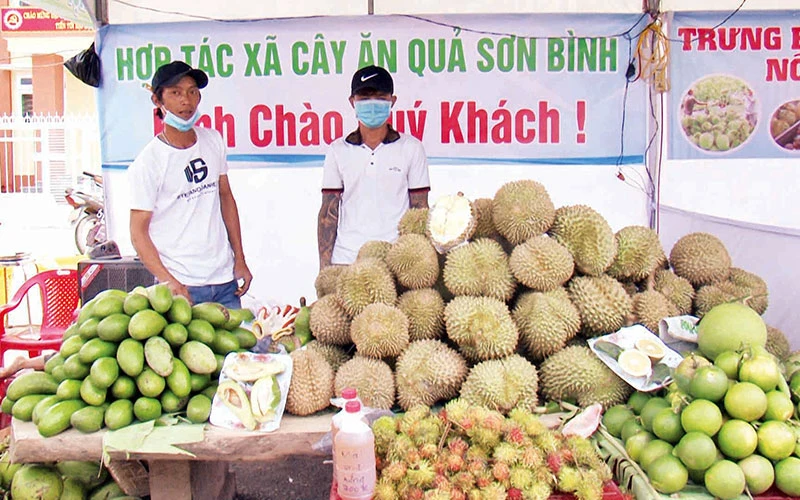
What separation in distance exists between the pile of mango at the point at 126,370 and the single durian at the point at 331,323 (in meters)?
0.31

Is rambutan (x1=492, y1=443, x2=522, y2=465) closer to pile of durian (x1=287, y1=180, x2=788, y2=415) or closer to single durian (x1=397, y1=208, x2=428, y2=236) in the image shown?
pile of durian (x1=287, y1=180, x2=788, y2=415)

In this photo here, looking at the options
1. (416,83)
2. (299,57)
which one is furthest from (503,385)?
(299,57)

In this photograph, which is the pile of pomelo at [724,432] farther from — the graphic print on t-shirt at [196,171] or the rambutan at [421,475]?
the graphic print on t-shirt at [196,171]

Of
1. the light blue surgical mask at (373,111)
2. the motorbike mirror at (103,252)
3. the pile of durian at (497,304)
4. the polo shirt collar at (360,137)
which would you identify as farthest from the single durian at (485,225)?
the motorbike mirror at (103,252)

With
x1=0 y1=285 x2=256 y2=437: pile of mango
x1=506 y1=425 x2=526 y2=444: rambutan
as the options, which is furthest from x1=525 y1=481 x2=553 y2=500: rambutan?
x1=0 y1=285 x2=256 y2=437: pile of mango

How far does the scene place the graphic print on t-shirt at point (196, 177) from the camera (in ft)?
12.9

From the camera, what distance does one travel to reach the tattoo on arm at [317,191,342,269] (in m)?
4.52

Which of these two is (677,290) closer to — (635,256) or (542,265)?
(635,256)

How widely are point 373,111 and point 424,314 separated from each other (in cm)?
217

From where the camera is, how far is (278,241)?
15.3ft

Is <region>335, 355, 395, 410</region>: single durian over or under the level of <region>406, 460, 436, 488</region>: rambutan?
over

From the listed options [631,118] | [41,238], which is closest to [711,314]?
[631,118]

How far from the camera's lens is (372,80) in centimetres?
419

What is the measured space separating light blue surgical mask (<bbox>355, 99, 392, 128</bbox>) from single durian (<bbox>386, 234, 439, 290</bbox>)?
191cm
